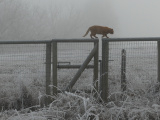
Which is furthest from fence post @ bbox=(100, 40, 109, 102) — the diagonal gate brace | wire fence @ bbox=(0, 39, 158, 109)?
the diagonal gate brace

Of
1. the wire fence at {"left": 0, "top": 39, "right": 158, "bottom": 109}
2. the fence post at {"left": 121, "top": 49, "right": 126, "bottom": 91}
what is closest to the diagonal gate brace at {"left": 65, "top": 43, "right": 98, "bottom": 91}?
the wire fence at {"left": 0, "top": 39, "right": 158, "bottom": 109}

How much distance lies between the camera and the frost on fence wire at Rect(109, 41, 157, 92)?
167 inches

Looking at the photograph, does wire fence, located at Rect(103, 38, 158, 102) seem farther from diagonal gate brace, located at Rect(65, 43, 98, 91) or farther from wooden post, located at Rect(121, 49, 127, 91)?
diagonal gate brace, located at Rect(65, 43, 98, 91)

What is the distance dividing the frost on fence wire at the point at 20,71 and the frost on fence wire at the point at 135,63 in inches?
44.7

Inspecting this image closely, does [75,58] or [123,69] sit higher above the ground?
[75,58]

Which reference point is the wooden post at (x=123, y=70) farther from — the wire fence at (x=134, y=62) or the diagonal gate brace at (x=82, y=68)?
the diagonal gate brace at (x=82, y=68)

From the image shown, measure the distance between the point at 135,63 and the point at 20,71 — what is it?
188cm

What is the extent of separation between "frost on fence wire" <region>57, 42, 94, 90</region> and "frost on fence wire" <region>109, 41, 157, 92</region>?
368mm

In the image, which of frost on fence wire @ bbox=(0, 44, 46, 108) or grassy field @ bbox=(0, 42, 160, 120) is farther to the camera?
frost on fence wire @ bbox=(0, 44, 46, 108)

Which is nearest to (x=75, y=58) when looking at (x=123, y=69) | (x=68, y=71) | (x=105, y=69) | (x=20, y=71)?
(x=68, y=71)

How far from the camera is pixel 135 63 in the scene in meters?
A: 4.32

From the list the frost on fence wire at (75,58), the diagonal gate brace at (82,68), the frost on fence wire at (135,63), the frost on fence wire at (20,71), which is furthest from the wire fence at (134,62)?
the frost on fence wire at (20,71)

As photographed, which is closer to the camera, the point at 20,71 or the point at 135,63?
the point at 135,63

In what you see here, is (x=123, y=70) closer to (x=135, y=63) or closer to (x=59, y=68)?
(x=135, y=63)
